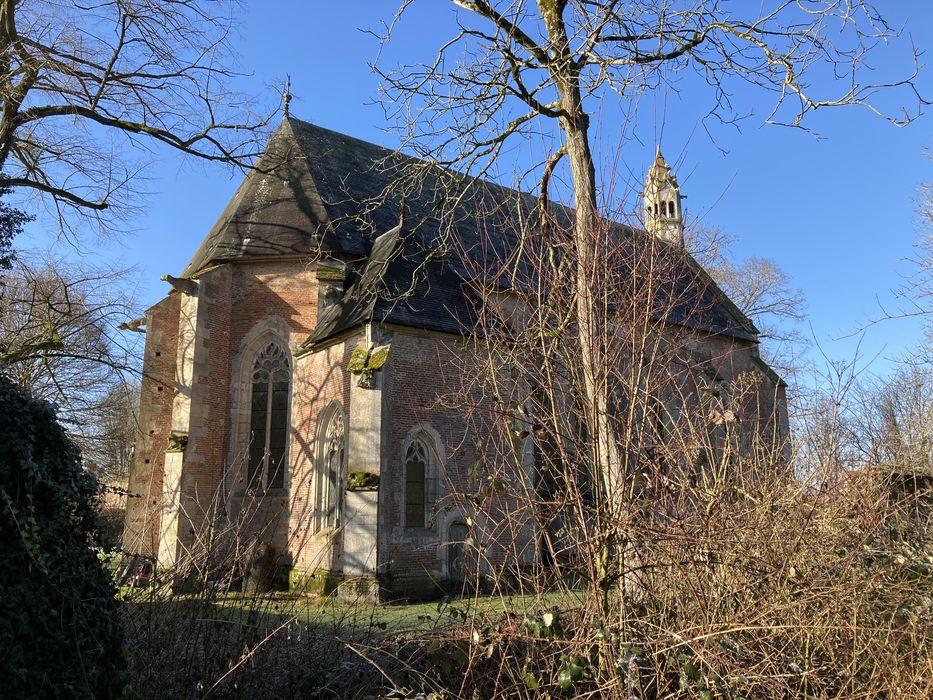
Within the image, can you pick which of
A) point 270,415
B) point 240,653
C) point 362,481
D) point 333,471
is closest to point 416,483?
point 362,481

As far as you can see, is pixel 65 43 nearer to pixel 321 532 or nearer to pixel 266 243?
pixel 266 243

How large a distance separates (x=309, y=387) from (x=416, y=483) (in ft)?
11.1

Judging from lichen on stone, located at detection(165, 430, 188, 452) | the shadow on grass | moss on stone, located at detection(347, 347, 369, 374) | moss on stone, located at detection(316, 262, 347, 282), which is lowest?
the shadow on grass

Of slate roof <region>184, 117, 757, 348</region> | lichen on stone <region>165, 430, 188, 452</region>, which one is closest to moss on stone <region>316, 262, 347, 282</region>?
slate roof <region>184, 117, 757, 348</region>

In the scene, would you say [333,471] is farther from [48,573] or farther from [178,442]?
[48,573]

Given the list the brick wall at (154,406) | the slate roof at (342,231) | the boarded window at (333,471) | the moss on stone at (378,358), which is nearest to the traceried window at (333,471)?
the boarded window at (333,471)

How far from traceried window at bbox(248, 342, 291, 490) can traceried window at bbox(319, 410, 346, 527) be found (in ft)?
4.23

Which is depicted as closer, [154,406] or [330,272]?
[330,272]

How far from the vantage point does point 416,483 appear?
13703mm

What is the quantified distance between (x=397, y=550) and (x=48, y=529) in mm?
9594

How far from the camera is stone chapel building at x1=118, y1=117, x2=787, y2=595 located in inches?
513

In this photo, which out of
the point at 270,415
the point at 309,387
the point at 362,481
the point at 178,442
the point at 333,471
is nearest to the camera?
the point at 362,481

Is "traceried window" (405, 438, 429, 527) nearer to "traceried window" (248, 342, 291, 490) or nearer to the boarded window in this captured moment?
the boarded window

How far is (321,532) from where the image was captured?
1398 centimetres
